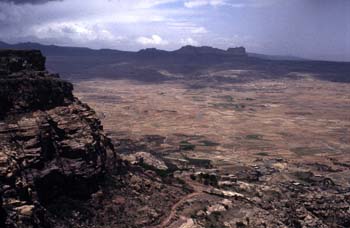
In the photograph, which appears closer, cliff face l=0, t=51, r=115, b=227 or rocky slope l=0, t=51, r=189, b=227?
cliff face l=0, t=51, r=115, b=227

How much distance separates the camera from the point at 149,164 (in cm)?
12756

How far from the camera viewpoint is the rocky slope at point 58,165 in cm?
7694

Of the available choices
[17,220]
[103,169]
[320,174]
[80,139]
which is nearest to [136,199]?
[103,169]

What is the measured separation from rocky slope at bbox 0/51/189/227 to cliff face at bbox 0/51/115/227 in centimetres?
15

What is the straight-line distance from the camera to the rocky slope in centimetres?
7694

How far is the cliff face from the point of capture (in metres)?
73.9

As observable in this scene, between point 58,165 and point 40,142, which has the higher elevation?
point 40,142

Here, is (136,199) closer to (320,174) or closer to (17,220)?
(17,220)

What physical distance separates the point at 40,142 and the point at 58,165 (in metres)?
5.09

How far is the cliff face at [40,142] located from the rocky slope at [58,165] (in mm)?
147

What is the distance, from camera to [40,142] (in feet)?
276

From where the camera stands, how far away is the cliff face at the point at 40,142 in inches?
2908

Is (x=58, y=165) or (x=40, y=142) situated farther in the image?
(x=58, y=165)

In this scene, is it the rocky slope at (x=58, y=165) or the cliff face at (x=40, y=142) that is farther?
the rocky slope at (x=58, y=165)
